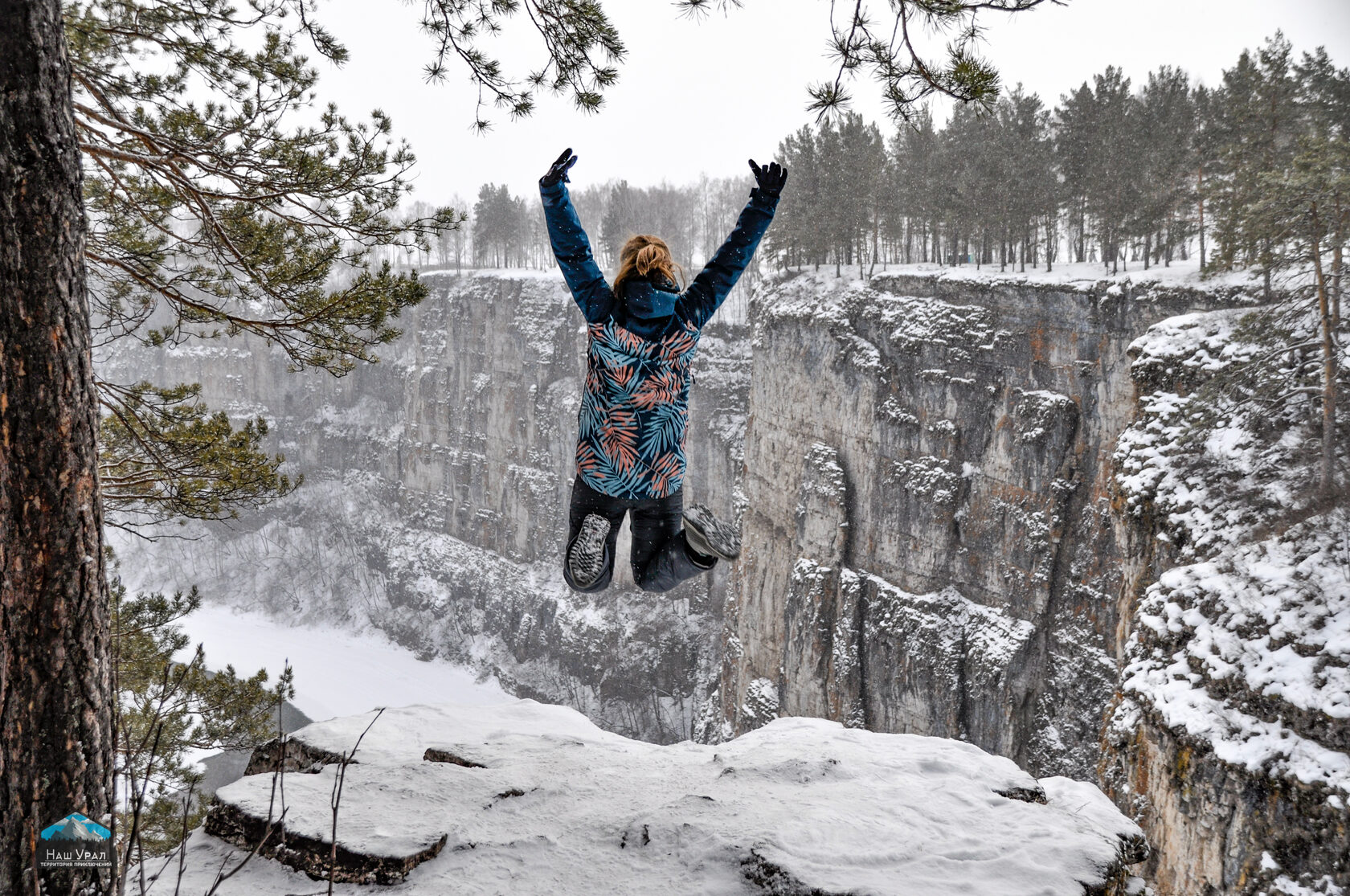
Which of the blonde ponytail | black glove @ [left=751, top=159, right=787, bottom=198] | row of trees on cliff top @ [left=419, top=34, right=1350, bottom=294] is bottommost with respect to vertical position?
the blonde ponytail

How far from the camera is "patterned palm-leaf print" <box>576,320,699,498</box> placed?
3.32m

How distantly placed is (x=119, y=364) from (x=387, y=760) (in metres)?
64.2

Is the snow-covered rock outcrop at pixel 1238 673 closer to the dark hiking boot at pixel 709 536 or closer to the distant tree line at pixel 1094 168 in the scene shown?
the distant tree line at pixel 1094 168

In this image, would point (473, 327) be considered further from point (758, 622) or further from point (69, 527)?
point (69, 527)

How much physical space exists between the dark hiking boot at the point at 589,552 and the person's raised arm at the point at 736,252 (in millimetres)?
1056

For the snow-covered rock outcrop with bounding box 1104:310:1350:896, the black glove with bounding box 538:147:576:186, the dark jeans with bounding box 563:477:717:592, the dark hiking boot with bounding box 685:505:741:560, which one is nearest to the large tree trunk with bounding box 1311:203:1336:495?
the snow-covered rock outcrop with bounding box 1104:310:1350:896

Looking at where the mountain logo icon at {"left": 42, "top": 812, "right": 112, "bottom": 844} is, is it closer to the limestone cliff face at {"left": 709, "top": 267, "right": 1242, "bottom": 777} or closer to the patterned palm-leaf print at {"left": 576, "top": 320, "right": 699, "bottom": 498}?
the patterned palm-leaf print at {"left": 576, "top": 320, "right": 699, "bottom": 498}

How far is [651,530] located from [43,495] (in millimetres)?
2329

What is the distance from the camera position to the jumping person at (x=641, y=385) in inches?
130

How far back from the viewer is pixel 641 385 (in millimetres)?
3365

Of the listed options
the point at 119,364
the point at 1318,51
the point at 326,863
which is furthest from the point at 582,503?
Answer: the point at 119,364

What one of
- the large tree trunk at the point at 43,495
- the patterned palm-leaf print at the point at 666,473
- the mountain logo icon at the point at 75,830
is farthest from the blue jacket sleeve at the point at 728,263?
the mountain logo icon at the point at 75,830

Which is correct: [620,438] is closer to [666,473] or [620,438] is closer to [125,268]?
[666,473]

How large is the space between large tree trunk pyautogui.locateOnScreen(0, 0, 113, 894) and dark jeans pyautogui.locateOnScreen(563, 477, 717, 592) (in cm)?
183
